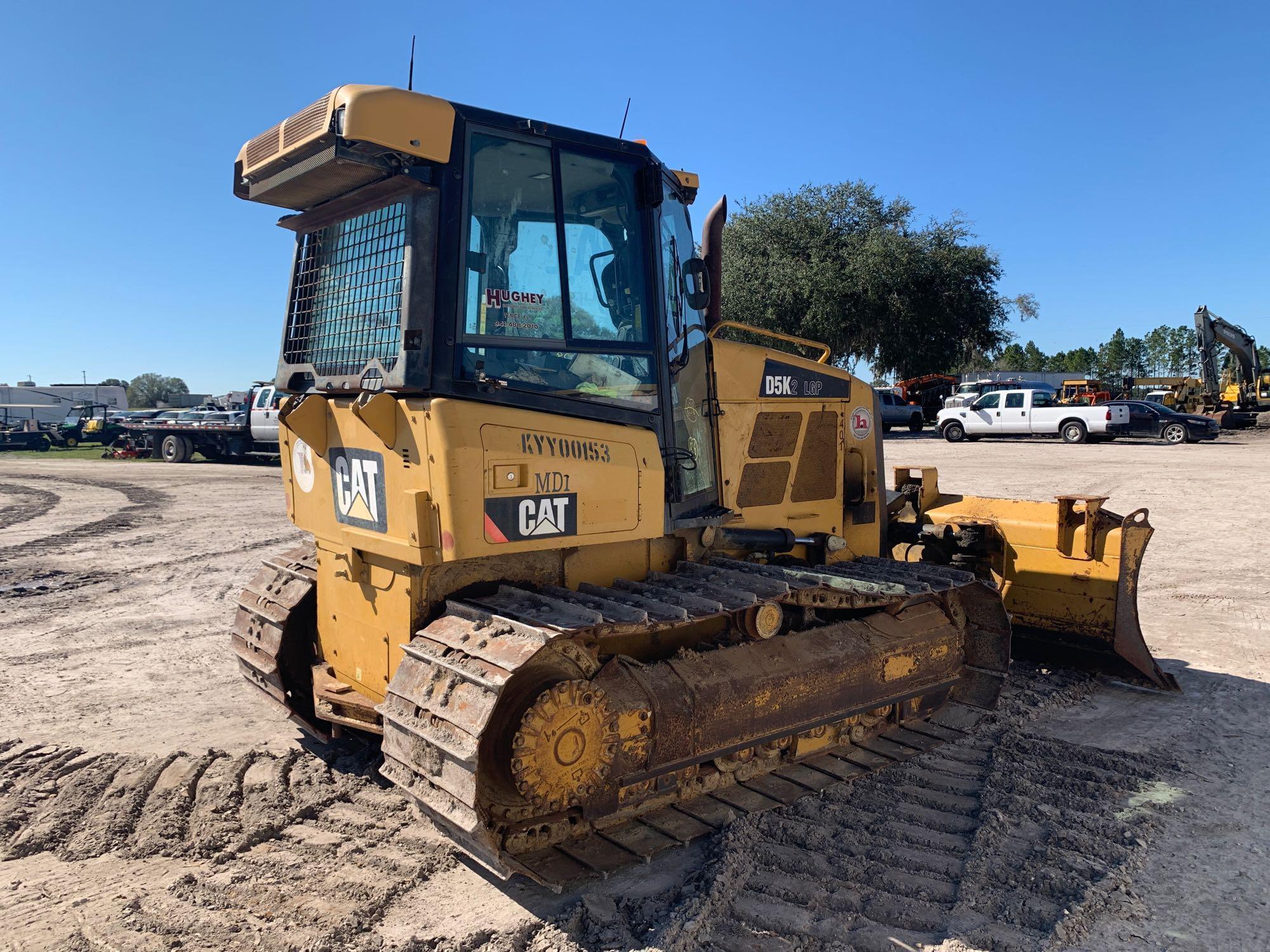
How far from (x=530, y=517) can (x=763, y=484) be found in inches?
80.5

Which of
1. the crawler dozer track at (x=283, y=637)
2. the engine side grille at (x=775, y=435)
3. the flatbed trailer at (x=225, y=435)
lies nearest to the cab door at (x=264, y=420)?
the flatbed trailer at (x=225, y=435)

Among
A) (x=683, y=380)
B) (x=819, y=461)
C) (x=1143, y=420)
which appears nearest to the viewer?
(x=683, y=380)

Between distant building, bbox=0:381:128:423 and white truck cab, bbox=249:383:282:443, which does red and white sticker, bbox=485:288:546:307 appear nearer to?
white truck cab, bbox=249:383:282:443

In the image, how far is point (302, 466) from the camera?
496 centimetres

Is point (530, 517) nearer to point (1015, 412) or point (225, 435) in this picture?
point (225, 435)

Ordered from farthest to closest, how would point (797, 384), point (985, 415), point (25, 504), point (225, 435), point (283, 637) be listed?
point (985, 415)
point (225, 435)
point (25, 504)
point (797, 384)
point (283, 637)

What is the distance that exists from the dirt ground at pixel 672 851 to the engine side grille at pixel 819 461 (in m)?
1.77

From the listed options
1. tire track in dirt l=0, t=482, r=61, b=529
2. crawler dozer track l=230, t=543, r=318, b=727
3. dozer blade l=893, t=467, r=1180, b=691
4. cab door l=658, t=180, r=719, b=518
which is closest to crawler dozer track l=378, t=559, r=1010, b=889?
cab door l=658, t=180, r=719, b=518

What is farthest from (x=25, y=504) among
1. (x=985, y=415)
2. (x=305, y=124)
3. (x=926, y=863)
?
(x=985, y=415)

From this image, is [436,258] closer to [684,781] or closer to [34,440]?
[684,781]

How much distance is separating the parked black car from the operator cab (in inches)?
1078

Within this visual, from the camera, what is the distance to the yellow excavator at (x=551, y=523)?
378 centimetres

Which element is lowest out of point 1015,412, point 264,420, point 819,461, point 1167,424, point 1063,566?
point 1063,566

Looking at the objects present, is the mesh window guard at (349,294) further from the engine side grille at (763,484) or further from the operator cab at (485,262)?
the engine side grille at (763,484)
